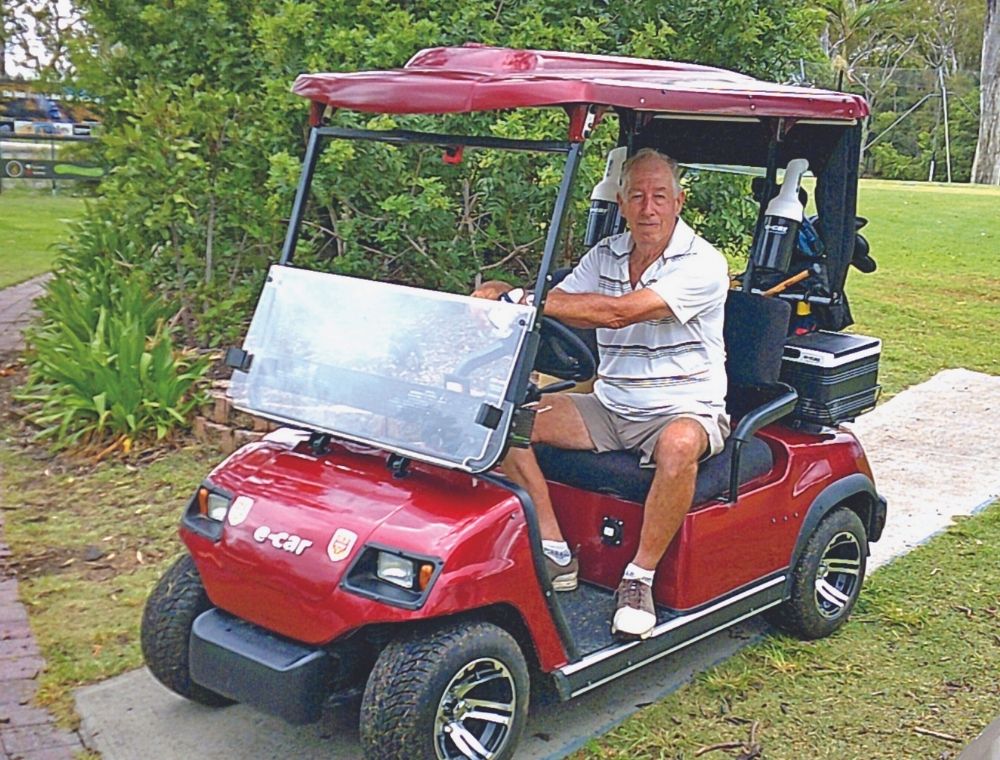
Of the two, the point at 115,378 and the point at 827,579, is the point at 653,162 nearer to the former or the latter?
the point at 827,579

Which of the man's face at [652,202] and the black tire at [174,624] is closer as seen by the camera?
the black tire at [174,624]

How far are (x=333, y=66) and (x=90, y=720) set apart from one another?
3.71 m

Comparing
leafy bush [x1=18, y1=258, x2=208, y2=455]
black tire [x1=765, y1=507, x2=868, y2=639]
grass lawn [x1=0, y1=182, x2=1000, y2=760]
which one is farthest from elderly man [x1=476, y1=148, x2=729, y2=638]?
leafy bush [x1=18, y1=258, x2=208, y2=455]

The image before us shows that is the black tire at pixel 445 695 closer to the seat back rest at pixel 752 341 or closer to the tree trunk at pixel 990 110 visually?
the seat back rest at pixel 752 341

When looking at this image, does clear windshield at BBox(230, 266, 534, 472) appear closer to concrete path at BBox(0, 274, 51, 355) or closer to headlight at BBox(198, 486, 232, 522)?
headlight at BBox(198, 486, 232, 522)

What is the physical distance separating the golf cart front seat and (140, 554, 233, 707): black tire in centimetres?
114

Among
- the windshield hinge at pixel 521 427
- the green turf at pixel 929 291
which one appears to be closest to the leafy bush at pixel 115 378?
the windshield hinge at pixel 521 427

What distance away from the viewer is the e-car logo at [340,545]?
3.12 meters

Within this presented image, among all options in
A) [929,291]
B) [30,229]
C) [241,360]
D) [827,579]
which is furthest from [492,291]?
[30,229]

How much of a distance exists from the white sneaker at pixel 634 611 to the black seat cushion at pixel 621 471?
11.6 inches

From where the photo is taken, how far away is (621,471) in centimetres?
387

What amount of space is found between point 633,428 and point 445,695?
1.18 meters

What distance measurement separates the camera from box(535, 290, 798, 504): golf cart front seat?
3.88 m

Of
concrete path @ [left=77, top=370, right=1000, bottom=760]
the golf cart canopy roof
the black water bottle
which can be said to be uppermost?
the golf cart canopy roof
